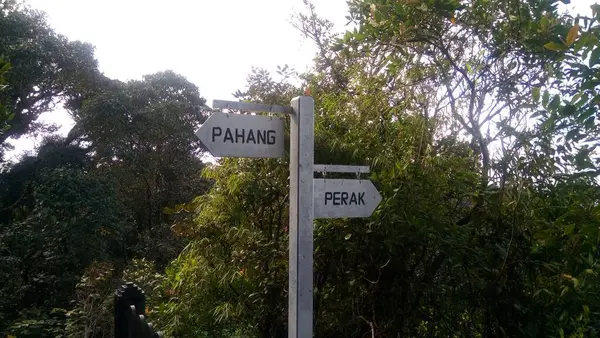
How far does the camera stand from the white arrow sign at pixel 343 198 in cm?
240

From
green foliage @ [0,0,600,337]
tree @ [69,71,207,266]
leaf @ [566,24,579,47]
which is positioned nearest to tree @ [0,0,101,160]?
tree @ [69,71,207,266]

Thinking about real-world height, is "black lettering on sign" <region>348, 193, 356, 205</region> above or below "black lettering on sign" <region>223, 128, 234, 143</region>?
below

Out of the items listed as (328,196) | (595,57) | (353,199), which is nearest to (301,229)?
(328,196)

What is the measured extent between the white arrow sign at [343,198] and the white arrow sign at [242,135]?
231 mm

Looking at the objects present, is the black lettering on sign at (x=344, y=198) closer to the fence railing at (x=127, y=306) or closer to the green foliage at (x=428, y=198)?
the green foliage at (x=428, y=198)

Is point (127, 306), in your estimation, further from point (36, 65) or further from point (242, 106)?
point (36, 65)

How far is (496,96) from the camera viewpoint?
3.95 m

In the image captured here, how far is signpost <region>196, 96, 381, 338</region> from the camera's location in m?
2.25

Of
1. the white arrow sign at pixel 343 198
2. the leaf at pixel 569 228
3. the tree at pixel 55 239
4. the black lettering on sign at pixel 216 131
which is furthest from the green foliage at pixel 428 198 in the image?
the tree at pixel 55 239

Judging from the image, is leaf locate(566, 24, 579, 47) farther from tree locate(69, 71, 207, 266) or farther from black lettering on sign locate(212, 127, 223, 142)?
tree locate(69, 71, 207, 266)

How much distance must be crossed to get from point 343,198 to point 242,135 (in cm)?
52

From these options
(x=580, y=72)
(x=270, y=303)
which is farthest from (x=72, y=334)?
(x=580, y=72)

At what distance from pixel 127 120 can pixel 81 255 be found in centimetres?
450

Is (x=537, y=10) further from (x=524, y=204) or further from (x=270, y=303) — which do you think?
(x=270, y=303)
